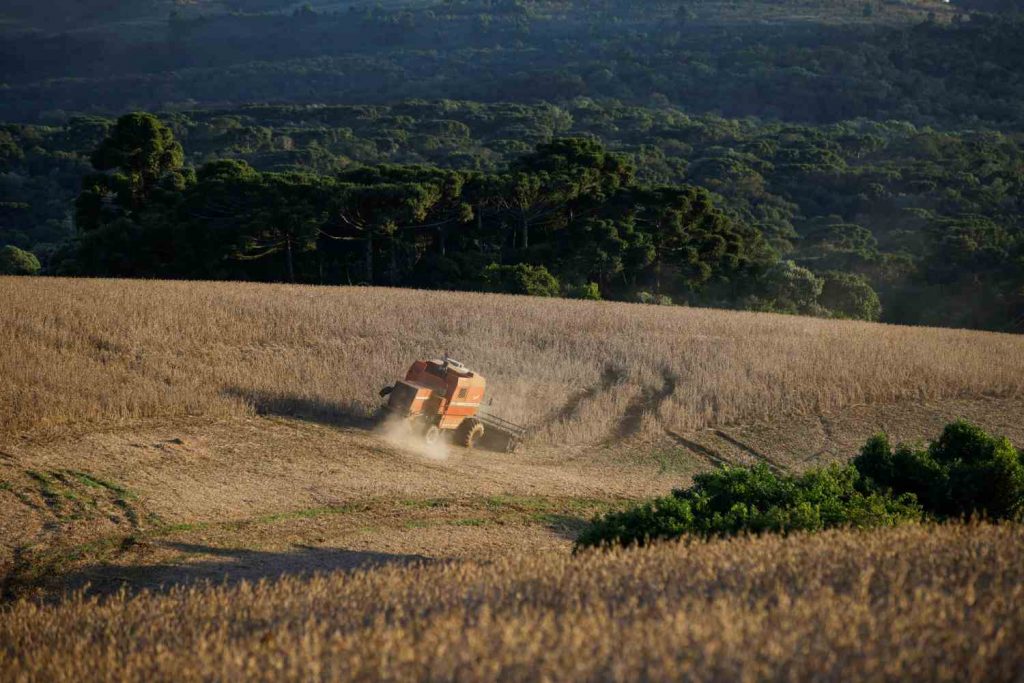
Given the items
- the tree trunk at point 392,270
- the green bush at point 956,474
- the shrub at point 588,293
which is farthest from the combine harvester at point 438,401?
the tree trunk at point 392,270

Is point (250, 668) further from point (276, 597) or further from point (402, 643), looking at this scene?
point (276, 597)

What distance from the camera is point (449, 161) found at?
313 feet

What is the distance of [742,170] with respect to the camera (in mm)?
94250

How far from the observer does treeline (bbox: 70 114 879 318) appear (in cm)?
4772

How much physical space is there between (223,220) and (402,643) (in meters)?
44.8

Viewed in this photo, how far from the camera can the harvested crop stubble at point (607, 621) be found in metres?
5.53

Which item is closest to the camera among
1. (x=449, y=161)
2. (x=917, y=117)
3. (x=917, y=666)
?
(x=917, y=666)

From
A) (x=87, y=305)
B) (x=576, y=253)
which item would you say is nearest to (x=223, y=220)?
(x=576, y=253)

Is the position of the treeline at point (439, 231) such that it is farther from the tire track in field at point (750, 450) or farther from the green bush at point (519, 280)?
the tire track in field at point (750, 450)

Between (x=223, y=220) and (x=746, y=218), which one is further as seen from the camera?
(x=746, y=218)

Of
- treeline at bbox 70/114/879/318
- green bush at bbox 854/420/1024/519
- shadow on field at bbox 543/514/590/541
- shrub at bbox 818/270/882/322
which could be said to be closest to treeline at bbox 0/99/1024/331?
treeline at bbox 70/114/879/318

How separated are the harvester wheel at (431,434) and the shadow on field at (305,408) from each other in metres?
2.00

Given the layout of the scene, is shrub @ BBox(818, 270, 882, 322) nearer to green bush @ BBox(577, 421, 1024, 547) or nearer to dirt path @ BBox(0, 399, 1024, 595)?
dirt path @ BBox(0, 399, 1024, 595)

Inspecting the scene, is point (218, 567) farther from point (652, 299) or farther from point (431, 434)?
point (652, 299)
